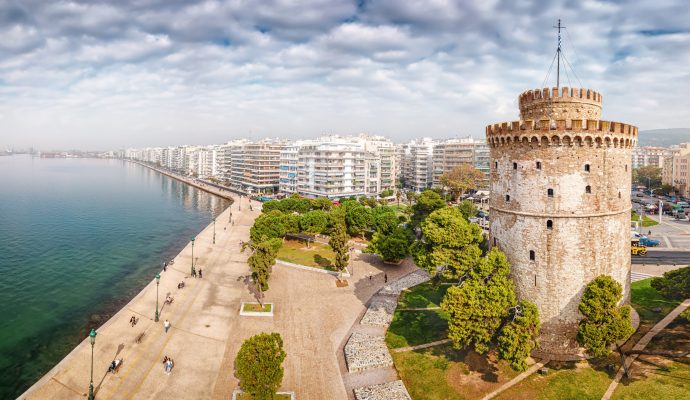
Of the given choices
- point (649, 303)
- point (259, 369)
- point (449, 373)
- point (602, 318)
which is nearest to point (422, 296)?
point (449, 373)

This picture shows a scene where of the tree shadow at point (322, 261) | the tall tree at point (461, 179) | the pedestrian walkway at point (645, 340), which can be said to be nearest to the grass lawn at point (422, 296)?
the tree shadow at point (322, 261)

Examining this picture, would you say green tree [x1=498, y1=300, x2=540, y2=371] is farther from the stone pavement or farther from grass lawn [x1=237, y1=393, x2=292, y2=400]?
grass lawn [x1=237, y1=393, x2=292, y2=400]

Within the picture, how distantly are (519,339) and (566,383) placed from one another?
13.2 ft

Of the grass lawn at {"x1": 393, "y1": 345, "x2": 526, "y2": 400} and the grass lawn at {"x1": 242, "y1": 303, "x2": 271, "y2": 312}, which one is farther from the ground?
the grass lawn at {"x1": 242, "y1": 303, "x2": 271, "y2": 312}

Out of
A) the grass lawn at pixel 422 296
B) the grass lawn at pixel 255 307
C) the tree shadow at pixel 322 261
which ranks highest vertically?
the tree shadow at pixel 322 261

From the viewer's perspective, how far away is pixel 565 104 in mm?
29562

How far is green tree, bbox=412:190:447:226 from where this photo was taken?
217 ft

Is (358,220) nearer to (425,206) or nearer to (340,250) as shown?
(425,206)

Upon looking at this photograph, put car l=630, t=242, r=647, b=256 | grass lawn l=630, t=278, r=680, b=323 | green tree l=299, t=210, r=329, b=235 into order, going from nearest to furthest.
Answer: grass lawn l=630, t=278, r=680, b=323, car l=630, t=242, r=647, b=256, green tree l=299, t=210, r=329, b=235

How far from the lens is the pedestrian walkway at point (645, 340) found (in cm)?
2474

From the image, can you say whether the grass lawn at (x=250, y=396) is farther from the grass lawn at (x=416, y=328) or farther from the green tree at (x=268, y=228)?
the green tree at (x=268, y=228)

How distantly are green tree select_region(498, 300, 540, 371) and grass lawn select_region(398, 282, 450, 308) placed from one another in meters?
12.5

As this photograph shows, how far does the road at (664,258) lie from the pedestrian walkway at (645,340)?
65.6 feet

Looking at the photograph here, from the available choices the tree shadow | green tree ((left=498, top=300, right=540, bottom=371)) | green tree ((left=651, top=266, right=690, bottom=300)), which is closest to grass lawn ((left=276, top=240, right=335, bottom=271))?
the tree shadow
